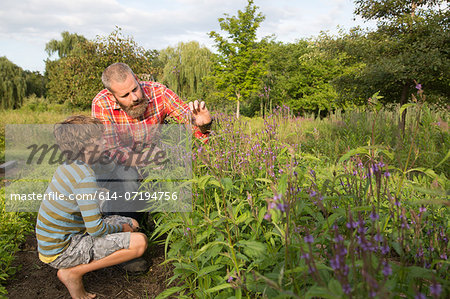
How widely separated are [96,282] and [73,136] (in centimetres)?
125

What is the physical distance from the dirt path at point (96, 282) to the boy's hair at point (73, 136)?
1087 millimetres

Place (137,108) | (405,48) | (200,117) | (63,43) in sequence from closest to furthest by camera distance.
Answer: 1. (200,117)
2. (137,108)
3. (405,48)
4. (63,43)

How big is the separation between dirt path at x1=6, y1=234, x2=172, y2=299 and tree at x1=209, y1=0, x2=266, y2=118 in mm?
13886

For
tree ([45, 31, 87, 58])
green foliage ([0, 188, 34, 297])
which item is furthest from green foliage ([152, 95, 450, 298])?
tree ([45, 31, 87, 58])

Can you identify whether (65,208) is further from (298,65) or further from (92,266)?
(298,65)

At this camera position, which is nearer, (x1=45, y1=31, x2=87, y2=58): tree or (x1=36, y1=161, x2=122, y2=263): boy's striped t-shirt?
(x1=36, y1=161, x2=122, y2=263): boy's striped t-shirt

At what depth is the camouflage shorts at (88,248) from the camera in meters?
2.22

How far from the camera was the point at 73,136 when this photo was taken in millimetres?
2326

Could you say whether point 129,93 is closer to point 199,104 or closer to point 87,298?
point 199,104

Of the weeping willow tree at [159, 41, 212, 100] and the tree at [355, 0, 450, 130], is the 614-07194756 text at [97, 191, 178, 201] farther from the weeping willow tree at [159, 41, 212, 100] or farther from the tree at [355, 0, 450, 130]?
the weeping willow tree at [159, 41, 212, 100]

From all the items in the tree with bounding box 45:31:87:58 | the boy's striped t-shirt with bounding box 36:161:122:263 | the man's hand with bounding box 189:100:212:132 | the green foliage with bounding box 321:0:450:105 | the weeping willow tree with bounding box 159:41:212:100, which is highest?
the tree with bounding box 45:31:87:58

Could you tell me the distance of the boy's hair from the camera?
91.4 inches

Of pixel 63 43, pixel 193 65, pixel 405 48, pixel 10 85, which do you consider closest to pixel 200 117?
pixel 405 48

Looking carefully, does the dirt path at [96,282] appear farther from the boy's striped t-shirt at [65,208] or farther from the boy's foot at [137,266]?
the boy's striped t-shirt at [65,208]
